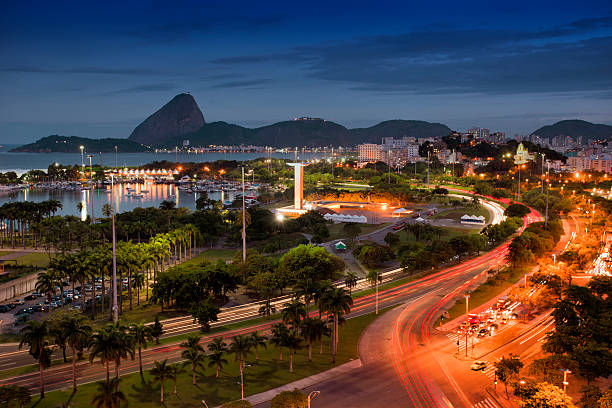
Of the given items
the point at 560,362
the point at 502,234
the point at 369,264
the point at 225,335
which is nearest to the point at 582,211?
the point at 502,234

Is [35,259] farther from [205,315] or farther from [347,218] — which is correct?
[347,218]

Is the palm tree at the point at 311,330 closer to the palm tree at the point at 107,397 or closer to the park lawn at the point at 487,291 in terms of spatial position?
the palm tree at the point at 107,397

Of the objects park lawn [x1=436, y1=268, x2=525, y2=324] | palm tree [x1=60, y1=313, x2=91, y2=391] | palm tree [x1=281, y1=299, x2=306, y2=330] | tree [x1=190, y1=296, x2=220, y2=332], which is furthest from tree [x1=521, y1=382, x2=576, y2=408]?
→ palm tree [x1=60, y1=313, x2=91, y2=391]

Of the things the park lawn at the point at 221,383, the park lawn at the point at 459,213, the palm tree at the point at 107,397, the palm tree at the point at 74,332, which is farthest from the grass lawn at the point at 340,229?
the palm tree at the point at 107,397

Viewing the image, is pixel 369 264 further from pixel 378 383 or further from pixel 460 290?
pixel 378 383

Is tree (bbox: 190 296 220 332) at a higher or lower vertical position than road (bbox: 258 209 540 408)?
higher

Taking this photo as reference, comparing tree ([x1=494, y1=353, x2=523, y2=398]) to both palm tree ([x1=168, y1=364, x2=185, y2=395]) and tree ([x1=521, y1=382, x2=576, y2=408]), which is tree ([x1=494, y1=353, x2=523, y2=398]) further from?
palm tree ([x1=168, y1=364, x2=185, y2=395])
